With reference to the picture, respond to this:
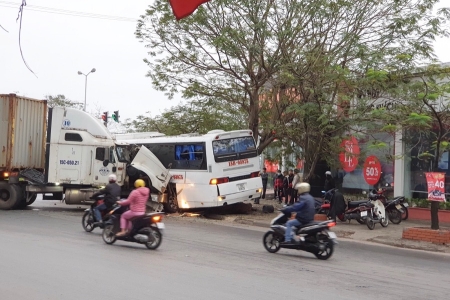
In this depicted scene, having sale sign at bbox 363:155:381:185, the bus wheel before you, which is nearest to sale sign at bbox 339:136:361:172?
sale sign at bbox 363:155:381:185

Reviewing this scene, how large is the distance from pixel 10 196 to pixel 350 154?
1170 cm

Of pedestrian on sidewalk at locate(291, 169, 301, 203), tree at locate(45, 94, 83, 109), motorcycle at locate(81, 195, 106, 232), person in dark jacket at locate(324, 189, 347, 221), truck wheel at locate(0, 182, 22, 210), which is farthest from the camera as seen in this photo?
tree at locate(45, 94, 83, 109)

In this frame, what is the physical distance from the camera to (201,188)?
64.6 feet

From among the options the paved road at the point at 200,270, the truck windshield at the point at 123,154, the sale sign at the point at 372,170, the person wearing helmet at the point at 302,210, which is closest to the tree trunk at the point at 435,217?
the paved road at the point at 200,270

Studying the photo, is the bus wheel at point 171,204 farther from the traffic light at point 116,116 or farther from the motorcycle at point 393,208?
the traffic light at point 116,116

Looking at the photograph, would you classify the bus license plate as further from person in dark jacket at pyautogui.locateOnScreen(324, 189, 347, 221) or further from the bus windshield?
person in dark jacket at pyautogui.locateOnScreen(324, 189, 347, 221)

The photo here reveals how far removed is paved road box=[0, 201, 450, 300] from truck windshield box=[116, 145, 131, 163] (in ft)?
19.0

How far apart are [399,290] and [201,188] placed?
37.8 feet

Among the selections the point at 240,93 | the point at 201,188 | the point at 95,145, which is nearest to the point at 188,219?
the point at 201,188

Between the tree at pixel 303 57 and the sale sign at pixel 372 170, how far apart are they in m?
2.46

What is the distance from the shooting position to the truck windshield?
20.5 m

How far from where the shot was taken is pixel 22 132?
20828 millimetres

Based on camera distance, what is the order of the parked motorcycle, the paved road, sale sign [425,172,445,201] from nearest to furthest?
the paved road
sale sign [425,172,445,201]
the parked motorcycle

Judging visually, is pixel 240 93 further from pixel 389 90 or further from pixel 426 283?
pixel 426 283
